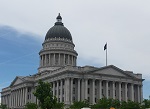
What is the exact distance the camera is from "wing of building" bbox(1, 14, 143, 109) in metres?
122

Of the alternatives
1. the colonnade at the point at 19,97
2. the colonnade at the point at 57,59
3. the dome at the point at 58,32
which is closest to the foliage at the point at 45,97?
the colonnade at the point at 19,97

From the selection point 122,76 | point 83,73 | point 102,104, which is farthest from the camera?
point 122,76

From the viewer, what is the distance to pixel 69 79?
120125 mm

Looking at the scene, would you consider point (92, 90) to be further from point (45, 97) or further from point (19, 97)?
point (45, 97)

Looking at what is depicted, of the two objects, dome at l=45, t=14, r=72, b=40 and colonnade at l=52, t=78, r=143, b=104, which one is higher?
dome at l=45, t=14, r=72, b=40

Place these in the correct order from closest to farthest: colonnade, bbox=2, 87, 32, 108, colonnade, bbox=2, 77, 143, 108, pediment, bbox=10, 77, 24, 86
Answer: colonnade, bbox=2, 77, 143, 108 → colonnade, bbox=2, 87, 32, 108 → pediment, bbox=10, 77, 24, 86

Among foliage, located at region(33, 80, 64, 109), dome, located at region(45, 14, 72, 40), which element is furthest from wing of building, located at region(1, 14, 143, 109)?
foliage, located at region(33, 80, 64, 109)

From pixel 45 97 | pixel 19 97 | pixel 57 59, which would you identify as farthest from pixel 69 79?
pixel 45 97

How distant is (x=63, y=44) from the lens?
154 m

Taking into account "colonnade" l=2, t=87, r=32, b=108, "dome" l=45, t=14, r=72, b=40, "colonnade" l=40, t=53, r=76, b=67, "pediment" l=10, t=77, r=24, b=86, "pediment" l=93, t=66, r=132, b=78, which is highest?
"dome" l=45, t=14, r=72, b=40

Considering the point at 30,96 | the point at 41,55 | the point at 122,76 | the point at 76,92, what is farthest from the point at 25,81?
the point at 122,76

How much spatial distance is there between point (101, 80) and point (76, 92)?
34.9 feet

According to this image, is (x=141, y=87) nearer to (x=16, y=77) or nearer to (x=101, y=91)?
(x=101, y=91)

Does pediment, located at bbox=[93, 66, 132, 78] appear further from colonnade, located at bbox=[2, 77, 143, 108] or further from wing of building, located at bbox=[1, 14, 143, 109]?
colonnade, located at bbox=[2, 77, 143, 108]
